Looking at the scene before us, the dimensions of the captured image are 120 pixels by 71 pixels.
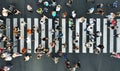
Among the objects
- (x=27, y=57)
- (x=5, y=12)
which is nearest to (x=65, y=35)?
(x=27, y=57)

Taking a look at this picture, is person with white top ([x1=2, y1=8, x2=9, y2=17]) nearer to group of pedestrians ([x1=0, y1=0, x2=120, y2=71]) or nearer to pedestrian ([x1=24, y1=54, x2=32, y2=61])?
group of pedestrians ([x1=0, y1=0, x2=120, y2=71])

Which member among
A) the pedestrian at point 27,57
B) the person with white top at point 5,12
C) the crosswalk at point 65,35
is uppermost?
the person with white top at point 5,12

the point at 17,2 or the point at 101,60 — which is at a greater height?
the point at 17,2

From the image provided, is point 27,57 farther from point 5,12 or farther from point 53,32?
point 5,12

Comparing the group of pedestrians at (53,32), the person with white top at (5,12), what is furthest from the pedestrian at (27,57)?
the person with white top at (5,12)

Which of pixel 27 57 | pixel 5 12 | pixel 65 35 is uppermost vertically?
pixel 5 12

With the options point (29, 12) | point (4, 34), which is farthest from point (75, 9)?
point (4, 34)

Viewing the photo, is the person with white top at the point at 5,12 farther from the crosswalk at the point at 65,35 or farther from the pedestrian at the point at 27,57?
the pedestrian at the point at 27,57

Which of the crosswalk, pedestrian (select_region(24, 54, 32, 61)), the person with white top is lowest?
pedestrian (select_region(24, 54, 32, 61))

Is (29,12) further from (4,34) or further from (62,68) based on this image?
(62,68)

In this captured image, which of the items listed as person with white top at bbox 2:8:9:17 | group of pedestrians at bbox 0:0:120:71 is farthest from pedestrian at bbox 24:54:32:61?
person with white top at bbox 2:8:9:17

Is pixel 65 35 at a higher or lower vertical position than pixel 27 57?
higher
